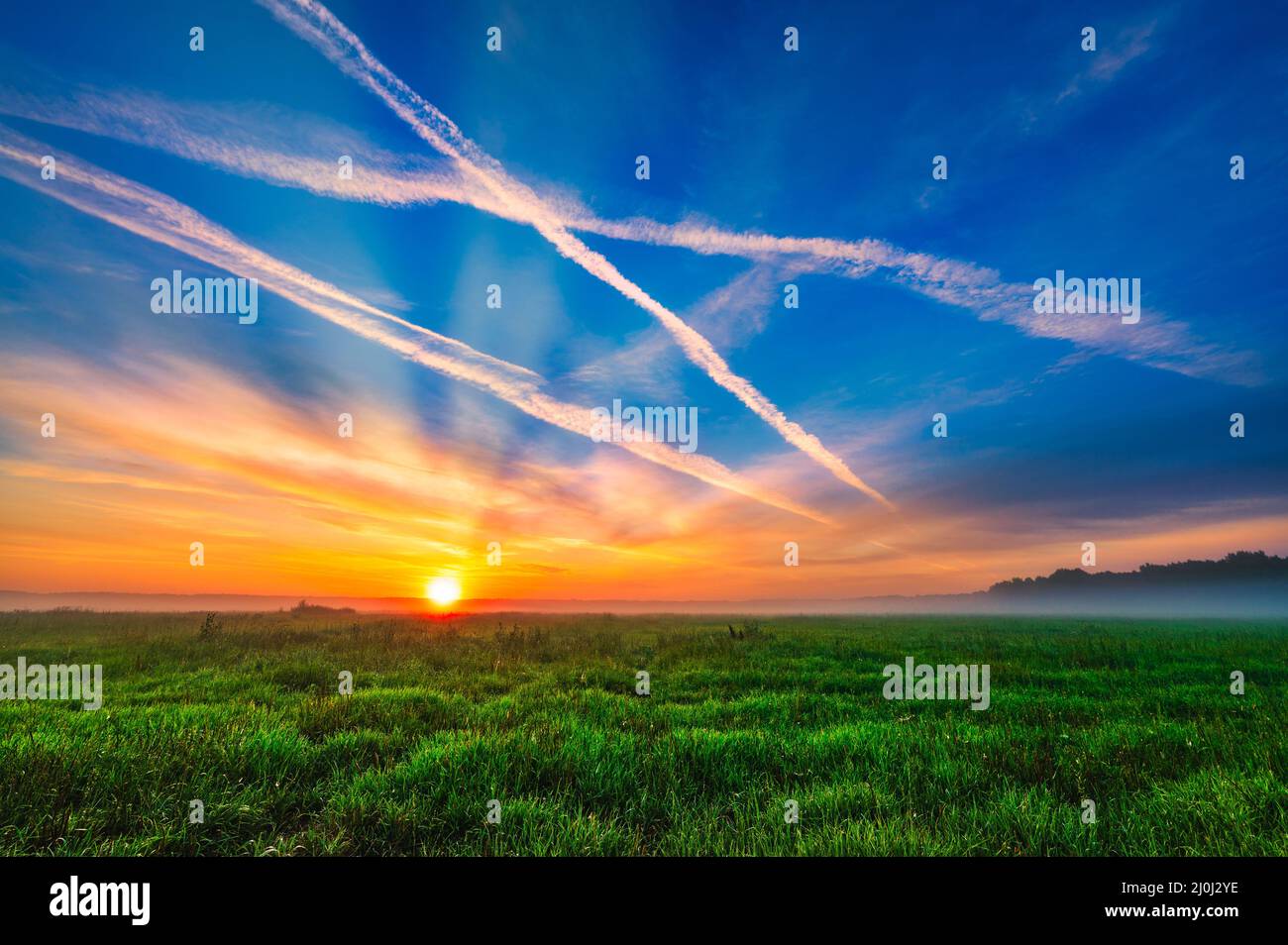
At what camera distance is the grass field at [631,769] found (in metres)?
4.07

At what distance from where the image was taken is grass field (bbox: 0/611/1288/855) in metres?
4.07

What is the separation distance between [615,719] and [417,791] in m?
3.20

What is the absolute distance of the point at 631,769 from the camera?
17.4 feet

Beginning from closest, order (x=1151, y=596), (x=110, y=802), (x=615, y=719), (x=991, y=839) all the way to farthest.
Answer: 1. (x=991, y=839)
2. (x=110, y=802)
3. (x=615, y=719)
4. (x=1151, y=596)

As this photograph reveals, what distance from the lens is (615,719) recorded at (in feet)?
24.5

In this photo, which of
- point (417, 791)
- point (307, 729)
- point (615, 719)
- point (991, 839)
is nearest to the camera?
point (991, 839)

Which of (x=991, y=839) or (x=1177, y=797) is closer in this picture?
(x=991, y=839)

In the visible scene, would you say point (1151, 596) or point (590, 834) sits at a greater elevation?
point (590, 834)

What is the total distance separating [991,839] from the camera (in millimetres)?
3996
